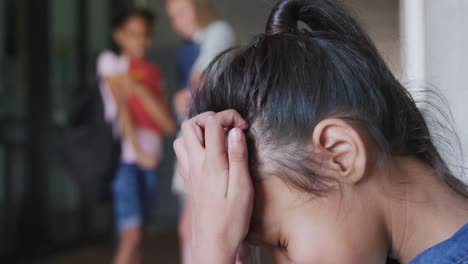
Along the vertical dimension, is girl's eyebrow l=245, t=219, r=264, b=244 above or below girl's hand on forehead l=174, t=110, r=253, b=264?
below

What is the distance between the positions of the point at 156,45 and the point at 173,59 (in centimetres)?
23

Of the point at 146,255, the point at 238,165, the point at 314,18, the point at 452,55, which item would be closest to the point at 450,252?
the point at 238,165

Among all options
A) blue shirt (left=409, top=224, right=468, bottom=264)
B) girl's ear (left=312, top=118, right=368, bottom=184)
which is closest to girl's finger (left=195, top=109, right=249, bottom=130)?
girl's ear (left=312, top=118, right=368, bottom=184)

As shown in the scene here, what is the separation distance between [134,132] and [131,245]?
563 millimetres

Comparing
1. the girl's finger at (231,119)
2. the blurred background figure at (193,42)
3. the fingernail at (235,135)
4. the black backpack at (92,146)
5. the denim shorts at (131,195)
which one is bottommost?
the denim shorts at (131,195)

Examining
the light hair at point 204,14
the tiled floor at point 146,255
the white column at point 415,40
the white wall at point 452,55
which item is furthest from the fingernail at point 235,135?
the tiled floor at point 146,255

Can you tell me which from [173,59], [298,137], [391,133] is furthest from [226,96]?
[173,59]

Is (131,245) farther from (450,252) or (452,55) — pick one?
(450,252)

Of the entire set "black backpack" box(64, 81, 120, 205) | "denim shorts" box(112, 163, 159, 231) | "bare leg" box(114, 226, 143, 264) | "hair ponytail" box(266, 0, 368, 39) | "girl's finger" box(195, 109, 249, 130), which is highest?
"hair ponytail" box(266, 0, 368, 39)

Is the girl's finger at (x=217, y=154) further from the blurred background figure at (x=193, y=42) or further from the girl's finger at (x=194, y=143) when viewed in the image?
the blurred background figure at (x=193, y=42)

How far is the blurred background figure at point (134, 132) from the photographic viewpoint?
9.04ft

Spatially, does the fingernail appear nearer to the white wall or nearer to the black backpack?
the white wall

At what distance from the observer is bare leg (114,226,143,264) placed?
9.07ft

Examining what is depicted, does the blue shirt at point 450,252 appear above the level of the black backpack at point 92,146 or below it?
above
